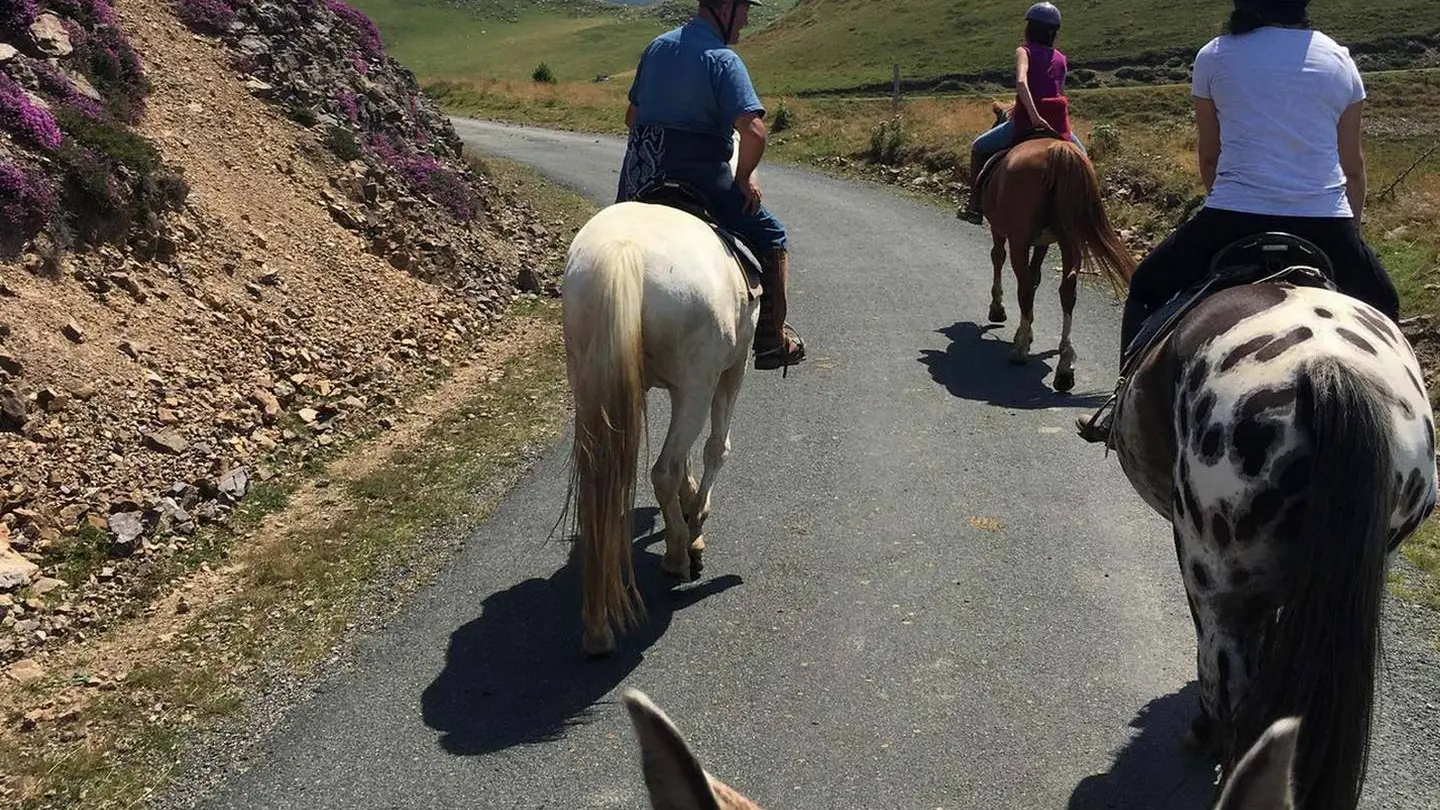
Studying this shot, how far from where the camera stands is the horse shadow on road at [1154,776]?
12.4 feet

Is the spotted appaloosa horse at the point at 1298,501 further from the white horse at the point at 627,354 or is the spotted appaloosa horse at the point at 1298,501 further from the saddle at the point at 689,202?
the saddle at the point at 689,202

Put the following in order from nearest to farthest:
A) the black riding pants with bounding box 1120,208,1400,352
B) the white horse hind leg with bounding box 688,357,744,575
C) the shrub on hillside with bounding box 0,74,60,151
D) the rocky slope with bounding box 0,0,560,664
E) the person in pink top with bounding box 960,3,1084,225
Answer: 1. the black riding pants with bounding box 1120,208,1400,352
2. the white horse hind leg with bounding box 688,357,744,575
3. the rocky slope with bounding box 0,0,560,664
4. the shrub on hillside with bounding box 0,74,60,151
5. the person in pink top with bounding box 960,3,1084,225

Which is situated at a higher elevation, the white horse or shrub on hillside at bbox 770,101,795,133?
the white horse

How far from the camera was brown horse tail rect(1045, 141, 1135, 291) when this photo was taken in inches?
333

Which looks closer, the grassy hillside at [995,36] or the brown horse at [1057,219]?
the brown horse at [1057,219]

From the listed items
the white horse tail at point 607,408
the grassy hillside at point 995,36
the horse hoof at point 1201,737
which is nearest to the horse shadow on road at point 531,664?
the white horse tail at point 607,408

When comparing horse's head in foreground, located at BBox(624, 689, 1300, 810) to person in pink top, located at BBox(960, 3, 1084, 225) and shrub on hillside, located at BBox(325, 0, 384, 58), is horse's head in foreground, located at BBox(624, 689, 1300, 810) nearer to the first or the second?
person in pink top, located at BBox(960, 3, 1084, 225)

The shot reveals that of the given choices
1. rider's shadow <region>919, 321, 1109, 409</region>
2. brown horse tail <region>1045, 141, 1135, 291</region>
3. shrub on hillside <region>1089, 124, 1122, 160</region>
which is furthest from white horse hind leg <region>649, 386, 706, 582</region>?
shrub on hillside <region>1089, 124, 1122, 160</region>

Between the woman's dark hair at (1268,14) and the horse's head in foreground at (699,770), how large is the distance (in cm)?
325

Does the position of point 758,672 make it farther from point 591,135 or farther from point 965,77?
point 965,77

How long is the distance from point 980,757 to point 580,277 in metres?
2.68

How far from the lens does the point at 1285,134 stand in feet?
12.2

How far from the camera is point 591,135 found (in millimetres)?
29438

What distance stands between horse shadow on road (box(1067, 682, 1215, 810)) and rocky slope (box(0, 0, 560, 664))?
493cm
